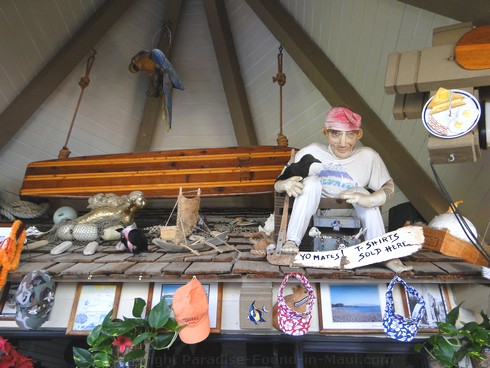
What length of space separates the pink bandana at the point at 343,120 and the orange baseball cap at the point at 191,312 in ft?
4.44

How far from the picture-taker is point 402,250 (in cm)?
179

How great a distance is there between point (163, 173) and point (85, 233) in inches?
39.1

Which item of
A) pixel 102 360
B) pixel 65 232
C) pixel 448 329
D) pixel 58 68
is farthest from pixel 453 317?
pixel 58 68

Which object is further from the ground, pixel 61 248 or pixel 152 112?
pixel 152 112

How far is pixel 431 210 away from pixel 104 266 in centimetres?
285

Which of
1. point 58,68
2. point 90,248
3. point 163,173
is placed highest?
point 58,68

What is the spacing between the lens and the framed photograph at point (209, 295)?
1.92m

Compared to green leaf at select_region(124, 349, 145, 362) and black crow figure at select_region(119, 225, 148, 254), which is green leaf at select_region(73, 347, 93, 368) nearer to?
green leaf at select_region(124, 349, 145, 362)

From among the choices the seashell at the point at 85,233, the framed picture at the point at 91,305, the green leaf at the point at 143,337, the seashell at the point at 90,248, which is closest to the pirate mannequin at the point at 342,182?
the green leaf at the point at 143,337

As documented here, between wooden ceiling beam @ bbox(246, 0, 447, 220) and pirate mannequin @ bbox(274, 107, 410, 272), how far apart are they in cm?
110

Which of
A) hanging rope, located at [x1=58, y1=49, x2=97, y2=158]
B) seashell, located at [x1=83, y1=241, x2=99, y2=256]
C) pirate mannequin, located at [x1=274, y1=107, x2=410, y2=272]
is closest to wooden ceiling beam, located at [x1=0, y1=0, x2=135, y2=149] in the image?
hanging rope, located at [x1=58, y1=49, x2=97, y2=158]

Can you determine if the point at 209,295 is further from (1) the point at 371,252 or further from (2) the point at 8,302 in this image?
(2) the point at 8,302

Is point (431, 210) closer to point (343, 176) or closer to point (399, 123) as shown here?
point (399, 123)

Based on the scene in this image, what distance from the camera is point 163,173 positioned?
3451 mm
